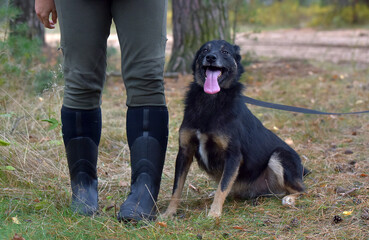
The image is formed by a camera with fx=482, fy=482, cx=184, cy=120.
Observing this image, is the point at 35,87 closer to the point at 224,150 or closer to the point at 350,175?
the point at 224,150

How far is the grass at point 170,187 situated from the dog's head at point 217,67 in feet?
2.90

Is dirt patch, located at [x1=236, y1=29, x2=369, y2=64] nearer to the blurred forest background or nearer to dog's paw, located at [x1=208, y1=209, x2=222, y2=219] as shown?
the blurred forest background

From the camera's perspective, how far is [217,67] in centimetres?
350

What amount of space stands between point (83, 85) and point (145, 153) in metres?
0.57

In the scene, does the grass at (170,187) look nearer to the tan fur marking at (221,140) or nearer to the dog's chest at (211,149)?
the dog's chest at (211,149)

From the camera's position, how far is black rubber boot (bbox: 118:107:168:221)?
2.97 m

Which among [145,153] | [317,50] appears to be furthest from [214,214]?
[317,50]

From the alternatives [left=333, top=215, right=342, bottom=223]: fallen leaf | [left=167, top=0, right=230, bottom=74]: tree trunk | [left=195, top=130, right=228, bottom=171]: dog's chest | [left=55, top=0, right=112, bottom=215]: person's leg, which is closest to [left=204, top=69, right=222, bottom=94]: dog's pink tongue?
[left=195, top=130, right=228, bottom=171]: dog's chest

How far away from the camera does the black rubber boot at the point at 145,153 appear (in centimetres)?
297

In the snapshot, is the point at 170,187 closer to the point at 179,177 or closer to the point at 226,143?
the point at 179,177

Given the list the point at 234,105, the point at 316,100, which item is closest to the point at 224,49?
the point at 234,105

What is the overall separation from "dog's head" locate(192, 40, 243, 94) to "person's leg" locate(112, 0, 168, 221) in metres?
0.53

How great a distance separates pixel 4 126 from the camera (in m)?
4.16

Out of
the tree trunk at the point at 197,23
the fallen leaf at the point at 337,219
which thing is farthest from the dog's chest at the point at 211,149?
the tree trunk at the point at 197,23
